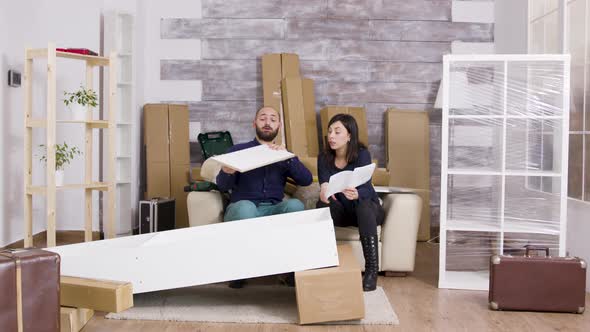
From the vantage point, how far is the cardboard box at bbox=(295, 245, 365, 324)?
316 cm

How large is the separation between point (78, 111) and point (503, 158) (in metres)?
2.83

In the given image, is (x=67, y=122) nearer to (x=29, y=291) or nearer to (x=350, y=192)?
(x=350, y=192)

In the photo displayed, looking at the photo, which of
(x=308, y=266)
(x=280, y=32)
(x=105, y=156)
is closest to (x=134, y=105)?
(x=105, y=156)

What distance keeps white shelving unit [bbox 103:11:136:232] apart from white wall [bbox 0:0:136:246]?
0.16 meters

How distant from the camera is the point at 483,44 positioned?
6.06 metres

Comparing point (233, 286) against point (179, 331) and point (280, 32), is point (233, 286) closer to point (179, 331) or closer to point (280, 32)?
point (179, 331)

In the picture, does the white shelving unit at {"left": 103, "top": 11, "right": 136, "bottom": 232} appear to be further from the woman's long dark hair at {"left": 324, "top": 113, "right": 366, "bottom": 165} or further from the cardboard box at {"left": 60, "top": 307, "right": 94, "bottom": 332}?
the cardboard box at {"left": 60, "top": 307, "right": 94, "bottom": 332}

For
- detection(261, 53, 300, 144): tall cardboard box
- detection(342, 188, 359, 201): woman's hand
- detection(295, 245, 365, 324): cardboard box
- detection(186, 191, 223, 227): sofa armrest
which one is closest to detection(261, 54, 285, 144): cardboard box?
detection(261, 53, 300, 144): tall cardboard box

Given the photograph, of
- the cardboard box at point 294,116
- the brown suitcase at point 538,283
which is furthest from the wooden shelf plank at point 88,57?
the brown suitcase at point 538,283

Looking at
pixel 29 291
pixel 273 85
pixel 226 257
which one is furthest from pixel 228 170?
pixel 273 85

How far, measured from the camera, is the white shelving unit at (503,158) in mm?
3887

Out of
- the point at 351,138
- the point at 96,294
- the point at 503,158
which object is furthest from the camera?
the point at 351,138

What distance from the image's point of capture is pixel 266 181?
4.25 meters

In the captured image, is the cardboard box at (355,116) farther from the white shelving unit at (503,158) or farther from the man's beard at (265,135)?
the white shelving unit at (503,158)
